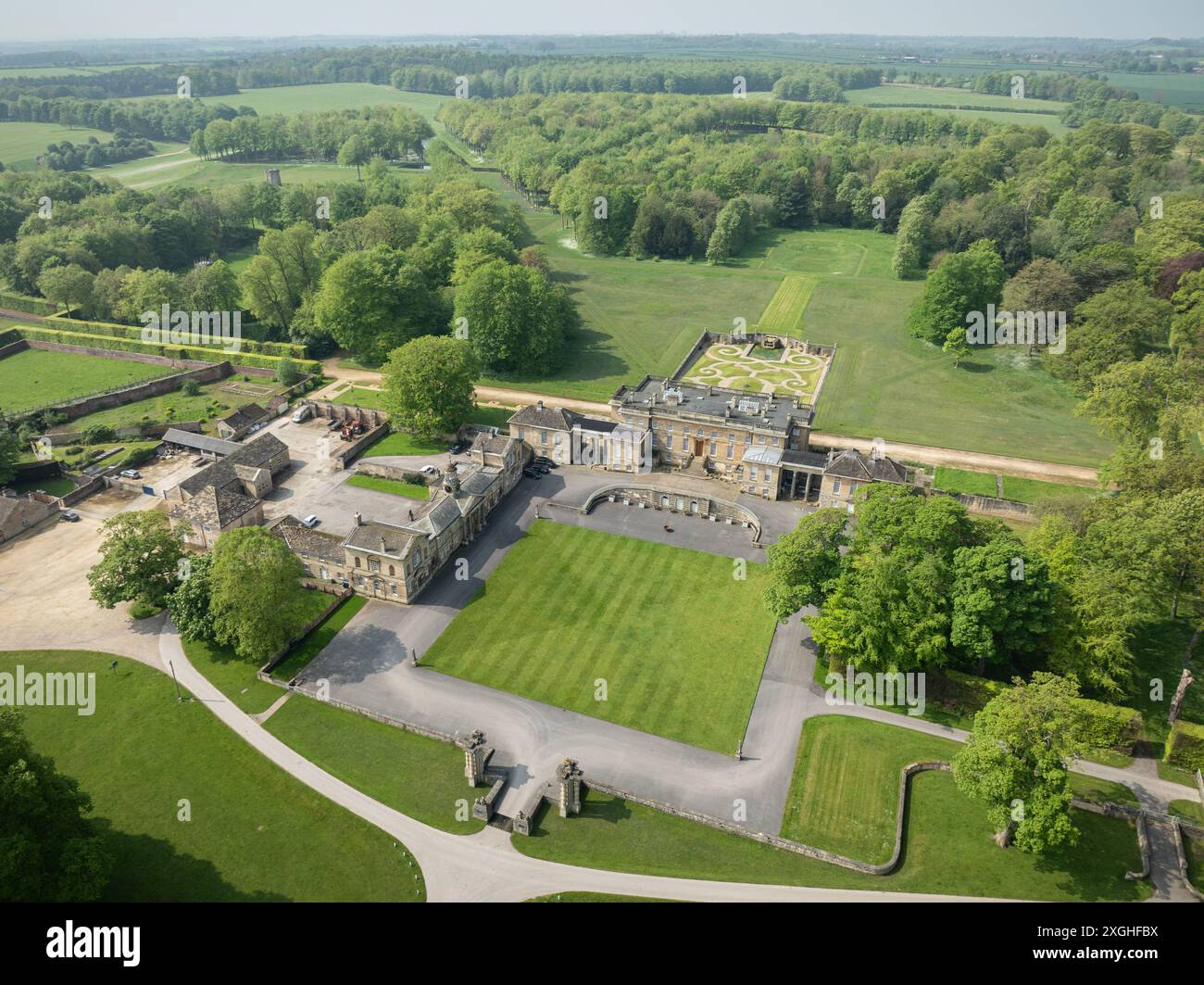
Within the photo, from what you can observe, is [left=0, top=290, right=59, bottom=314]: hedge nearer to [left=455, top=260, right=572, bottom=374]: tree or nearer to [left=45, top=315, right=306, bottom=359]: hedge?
[left=45, top=315, right=306, bottom=359]: hedge

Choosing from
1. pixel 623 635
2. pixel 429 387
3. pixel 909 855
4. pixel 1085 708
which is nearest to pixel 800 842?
pixel 909 855

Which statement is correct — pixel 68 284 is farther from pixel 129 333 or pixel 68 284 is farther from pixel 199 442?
pixel 199 442

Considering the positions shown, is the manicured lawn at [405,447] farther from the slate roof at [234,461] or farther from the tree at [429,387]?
the slate roof at [234,461]

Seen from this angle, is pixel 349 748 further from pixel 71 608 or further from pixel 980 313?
pixel 980 313

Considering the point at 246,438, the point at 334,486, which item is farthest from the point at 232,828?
the point at 246,438

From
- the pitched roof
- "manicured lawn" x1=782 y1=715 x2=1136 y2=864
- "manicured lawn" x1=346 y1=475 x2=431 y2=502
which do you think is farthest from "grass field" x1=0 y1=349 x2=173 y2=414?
"manicured lawn" x1=782 y1=715 x2=1136 y2=864

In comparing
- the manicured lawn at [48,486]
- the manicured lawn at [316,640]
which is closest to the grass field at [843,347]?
the manicured lawn at [316,640]

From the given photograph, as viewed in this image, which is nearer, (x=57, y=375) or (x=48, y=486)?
(x=48, y=486)

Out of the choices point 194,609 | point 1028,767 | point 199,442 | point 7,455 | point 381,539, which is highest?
point 7,455
